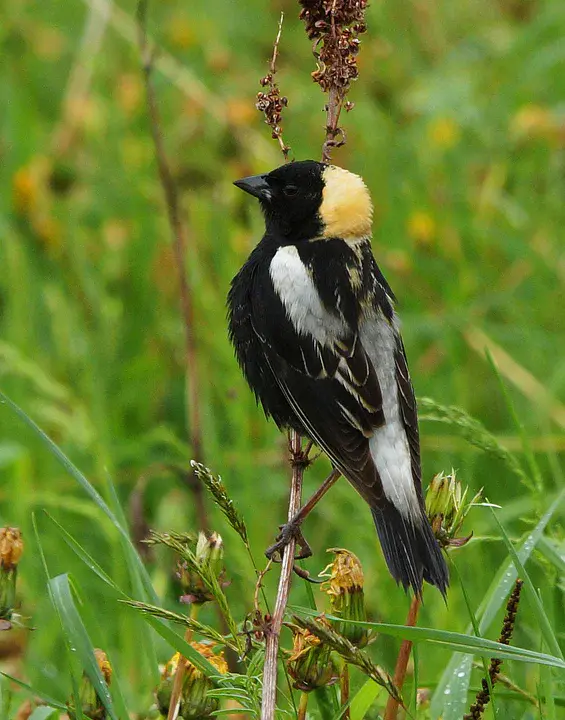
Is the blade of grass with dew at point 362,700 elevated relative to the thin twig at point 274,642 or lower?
lower

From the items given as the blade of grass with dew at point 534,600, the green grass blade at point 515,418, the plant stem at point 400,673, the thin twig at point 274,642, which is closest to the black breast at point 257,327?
the green grass blade at point 515,418

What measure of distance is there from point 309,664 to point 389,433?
0.88m

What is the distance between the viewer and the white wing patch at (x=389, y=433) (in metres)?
2.38

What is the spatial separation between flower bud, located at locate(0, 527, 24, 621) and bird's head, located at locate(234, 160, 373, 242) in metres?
1.29

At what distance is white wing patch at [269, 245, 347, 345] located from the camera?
2625mm

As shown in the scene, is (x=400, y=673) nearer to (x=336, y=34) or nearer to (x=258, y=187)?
(x=336, y=34)

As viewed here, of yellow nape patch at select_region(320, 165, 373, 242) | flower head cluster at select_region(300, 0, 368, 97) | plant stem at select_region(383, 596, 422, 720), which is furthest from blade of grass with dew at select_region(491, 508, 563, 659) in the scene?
yellow nape patch at select_region(320, 165, 373, 242)

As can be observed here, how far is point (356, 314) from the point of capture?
263 centimetres

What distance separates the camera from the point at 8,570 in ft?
6.04

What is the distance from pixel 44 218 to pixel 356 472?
2.68 m

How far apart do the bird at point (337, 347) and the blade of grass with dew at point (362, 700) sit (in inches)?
19.9

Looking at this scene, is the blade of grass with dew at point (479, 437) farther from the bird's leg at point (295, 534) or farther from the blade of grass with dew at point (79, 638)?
the blade of grass with dew at point (79, 638)

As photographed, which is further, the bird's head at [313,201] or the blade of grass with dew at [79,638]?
the bird's head at [313,201]

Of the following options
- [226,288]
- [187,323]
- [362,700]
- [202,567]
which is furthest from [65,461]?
[226,288]
